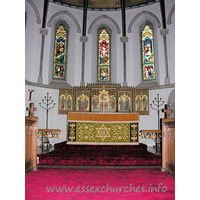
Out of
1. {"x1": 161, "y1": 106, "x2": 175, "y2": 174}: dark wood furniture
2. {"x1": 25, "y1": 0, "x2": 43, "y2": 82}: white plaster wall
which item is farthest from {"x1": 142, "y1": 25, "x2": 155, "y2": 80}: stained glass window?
{"x1": 161, "y1": 106, "x2": 175, "y2": 174}: dark wood furniture

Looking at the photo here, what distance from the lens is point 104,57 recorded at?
451 inches

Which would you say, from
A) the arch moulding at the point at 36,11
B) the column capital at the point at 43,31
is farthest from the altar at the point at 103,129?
the arch moulding at the point at 36,11

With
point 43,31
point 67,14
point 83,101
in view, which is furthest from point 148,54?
point 43,31

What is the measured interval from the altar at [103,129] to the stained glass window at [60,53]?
16.9ft

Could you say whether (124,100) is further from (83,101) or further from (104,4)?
(104,4)

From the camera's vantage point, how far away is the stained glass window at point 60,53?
10828 mm

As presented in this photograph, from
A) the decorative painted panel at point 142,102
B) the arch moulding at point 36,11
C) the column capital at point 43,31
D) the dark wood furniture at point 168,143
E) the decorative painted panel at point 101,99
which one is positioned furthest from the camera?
the column capital at point 43,31

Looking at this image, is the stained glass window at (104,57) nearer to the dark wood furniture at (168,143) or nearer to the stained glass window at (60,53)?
the stained glass window at (60,53)

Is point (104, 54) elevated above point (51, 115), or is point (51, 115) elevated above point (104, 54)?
point (104, 54)

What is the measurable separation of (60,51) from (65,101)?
10.1 feet

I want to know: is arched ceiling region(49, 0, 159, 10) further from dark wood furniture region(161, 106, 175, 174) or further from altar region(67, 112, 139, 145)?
dark wood furniture region(161, 106, 175, 174)

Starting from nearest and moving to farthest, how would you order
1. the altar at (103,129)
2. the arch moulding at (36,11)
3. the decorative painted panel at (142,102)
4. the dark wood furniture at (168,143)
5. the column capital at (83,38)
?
the dark wood furniture at (168,143)
the altar at (103,129)
the decorative painted panel at (142,102)
the arch moulding at (36,11)
the column capital at (83,38)

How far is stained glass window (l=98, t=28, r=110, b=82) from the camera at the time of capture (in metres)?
11.3

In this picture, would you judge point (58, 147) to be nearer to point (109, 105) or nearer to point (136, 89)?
point (109, 105)
